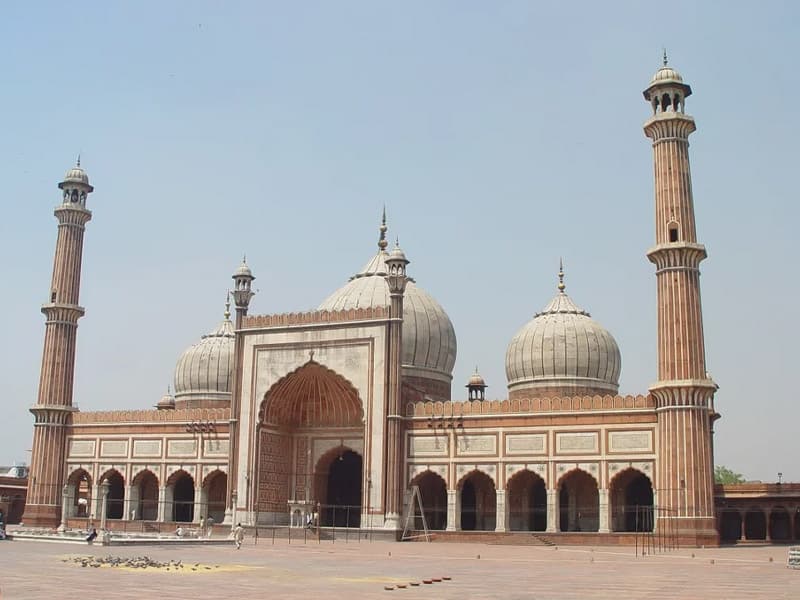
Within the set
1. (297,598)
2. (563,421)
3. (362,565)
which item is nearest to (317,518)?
(563,421)

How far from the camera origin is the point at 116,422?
123ft

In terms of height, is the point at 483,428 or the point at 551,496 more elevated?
the point at 483,428

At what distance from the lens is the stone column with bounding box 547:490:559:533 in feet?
97.5

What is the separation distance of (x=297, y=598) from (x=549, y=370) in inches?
1044

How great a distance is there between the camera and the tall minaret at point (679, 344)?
1078 inches

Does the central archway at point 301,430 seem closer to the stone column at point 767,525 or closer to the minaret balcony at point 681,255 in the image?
the minaret balcony at point 681,255

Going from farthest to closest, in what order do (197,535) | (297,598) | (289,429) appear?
(289,429)
(197,535)
(297,598)

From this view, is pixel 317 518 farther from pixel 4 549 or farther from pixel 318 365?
pixel 4 549

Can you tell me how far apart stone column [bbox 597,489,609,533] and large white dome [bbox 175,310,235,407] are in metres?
17.8

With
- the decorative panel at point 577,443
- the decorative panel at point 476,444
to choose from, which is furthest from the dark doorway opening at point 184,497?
the decorative panel at point 577,443

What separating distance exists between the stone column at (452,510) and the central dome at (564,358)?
6248mm

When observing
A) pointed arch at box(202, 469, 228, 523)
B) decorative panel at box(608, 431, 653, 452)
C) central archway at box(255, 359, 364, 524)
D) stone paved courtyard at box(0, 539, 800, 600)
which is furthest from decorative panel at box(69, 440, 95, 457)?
decorative panel at box(608, 431, 653, 452)

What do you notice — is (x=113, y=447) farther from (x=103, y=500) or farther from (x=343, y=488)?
(x=343, y=488)

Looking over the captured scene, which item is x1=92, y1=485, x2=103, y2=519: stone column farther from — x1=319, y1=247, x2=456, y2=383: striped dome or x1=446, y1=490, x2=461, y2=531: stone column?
x1=446, y1=490, x2=461, y2=531: stone column
